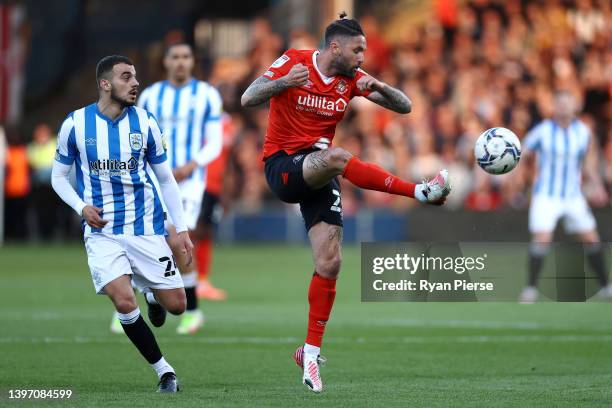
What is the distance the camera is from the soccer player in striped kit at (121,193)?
717cm

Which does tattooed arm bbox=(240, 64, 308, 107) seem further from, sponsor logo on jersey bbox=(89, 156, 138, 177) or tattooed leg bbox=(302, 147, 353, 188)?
sponsor logo on jersey bbox=(89, 156, 138, 177)

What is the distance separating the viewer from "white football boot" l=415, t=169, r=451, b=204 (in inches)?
269

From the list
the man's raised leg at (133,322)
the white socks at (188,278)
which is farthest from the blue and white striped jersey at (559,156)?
the man's raised leg at (133,322)

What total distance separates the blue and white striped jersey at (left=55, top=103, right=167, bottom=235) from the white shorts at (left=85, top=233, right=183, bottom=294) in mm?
55

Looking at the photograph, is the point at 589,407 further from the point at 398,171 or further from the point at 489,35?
the point at 489,35

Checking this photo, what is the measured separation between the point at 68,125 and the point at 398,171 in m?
15.5

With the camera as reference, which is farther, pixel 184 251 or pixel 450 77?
pixel 450 77

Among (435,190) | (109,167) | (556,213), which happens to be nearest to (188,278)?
(109,167)

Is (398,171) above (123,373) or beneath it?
above

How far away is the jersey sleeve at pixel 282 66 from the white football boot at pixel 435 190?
3.78 ft

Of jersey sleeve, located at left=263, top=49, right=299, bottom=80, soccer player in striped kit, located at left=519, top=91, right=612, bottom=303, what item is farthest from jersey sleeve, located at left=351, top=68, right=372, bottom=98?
soccer player in striped kit, located at left=519, top=91, right=612, bottom=303

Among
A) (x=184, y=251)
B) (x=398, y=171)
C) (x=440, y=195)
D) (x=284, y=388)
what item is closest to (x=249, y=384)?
(x=284, y=388)

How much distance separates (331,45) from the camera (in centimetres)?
751

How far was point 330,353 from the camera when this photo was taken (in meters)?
9.02
